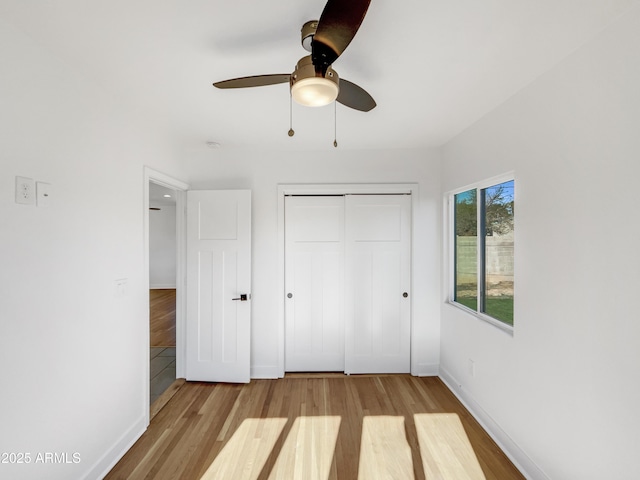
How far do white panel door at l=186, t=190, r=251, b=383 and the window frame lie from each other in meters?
2.08

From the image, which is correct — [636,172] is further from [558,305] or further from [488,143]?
[488,143]

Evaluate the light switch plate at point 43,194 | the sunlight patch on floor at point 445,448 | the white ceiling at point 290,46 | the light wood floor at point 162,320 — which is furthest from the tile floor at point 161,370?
the white ceiling at point 290,46

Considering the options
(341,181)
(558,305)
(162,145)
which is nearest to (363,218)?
(341,181)

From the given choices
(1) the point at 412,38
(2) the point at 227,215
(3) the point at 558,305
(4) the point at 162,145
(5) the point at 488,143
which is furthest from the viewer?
(2) the point at 227,215

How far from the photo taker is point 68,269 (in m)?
1.55

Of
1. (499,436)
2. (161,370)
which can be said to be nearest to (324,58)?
(499,436)

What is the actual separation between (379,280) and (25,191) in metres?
2.78

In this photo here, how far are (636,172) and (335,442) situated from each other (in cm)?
229

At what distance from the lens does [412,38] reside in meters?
1.37

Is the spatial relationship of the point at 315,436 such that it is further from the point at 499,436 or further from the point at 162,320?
the point at 162,320

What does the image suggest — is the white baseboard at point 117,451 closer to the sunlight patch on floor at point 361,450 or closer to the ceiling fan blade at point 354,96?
the sunlight patch on floor at point 361,450

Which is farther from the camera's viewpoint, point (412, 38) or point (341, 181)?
point (341, 181)

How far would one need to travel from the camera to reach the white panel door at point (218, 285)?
2928 millimetres

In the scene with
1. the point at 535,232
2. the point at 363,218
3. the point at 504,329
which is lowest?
the point at 504,329
